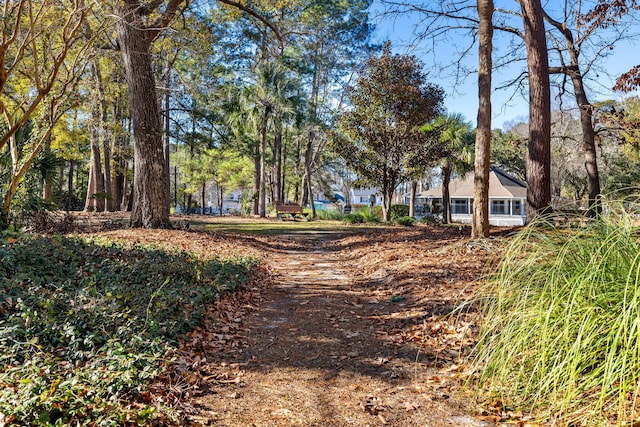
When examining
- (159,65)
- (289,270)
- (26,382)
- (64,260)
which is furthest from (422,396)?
(159,65)

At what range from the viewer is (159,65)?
63.7 feet

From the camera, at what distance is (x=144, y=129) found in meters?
9.96

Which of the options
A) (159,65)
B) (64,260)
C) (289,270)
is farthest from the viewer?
(159,65)

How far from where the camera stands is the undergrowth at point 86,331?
233 cm

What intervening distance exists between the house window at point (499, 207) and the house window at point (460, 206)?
6.62 ft

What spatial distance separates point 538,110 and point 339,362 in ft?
23.2

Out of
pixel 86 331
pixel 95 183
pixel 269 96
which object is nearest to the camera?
pixel 86 331

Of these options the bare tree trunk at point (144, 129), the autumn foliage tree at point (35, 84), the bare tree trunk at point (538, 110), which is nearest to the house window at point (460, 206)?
the bare tree trunk at point (538, 110)

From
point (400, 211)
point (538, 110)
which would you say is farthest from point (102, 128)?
point (400, 211)

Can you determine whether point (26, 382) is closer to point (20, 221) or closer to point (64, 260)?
point (64, 260)

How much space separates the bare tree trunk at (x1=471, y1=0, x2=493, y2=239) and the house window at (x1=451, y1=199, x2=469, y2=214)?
28603 millimetres

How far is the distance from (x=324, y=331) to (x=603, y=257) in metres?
2.59

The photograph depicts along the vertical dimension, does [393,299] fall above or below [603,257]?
below

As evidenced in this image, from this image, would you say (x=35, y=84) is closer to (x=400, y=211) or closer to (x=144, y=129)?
(x=144, y=129)
